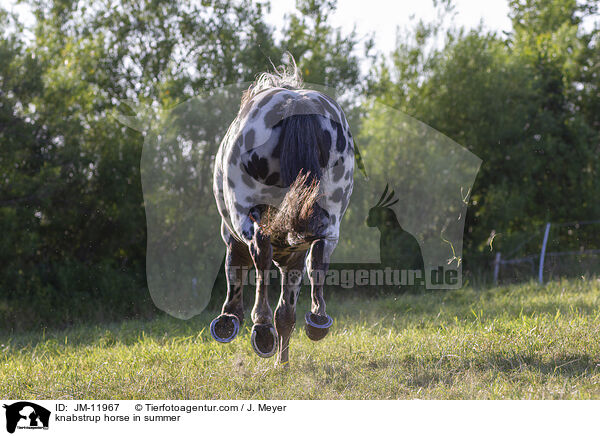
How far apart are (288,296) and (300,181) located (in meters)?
0.90

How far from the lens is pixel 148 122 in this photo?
25.1 ft

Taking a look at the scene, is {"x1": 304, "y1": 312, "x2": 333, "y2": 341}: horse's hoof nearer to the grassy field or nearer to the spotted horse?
the spotted horse

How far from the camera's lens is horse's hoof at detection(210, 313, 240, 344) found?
3.66 m

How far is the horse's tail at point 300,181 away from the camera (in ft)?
9.72

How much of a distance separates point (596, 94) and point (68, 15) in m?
12.1

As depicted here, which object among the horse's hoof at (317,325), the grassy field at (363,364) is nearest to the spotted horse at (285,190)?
the horse's hoof at (317,325)

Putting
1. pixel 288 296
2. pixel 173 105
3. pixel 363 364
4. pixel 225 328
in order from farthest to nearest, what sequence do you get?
pixel 173 105 < pixel 363 364 < pixel 225 328 < pixel 288 296

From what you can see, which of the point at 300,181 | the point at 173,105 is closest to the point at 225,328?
the point at 300,181

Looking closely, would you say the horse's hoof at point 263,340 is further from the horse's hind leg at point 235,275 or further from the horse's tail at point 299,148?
the horse's tail at point 299,148

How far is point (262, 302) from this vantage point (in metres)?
3.36

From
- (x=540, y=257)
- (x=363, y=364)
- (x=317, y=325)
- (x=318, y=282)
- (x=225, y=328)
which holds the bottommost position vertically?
(x=363, y=364)

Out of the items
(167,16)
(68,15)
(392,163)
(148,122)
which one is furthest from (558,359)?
(68,15)

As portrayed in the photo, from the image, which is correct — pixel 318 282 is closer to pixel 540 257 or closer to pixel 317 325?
pixel 317 325
